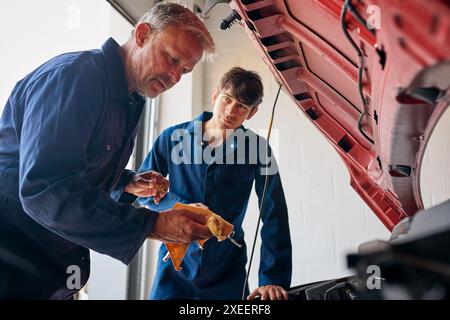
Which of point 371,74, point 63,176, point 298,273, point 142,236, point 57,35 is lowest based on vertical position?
point 298,273

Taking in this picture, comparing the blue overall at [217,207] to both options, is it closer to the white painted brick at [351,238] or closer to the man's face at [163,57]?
the man's face at [163,57]

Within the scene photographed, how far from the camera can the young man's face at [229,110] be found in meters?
1.08

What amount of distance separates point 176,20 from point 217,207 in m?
0.55

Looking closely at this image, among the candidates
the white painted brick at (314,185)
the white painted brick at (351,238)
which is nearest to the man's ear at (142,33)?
the white painted brick at (314,185)

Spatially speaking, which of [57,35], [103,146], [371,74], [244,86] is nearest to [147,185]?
[103,146]

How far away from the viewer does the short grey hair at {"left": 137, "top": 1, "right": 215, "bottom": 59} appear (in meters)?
0.77

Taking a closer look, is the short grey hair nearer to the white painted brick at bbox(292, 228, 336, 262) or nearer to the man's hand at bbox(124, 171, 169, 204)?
the man's hand at bbox(124, 171, 169, 204)

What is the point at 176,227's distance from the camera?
2.02ft

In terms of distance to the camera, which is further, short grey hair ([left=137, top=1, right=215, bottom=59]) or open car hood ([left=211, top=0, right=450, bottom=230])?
short grey hair ([left=137, top=1, right=215, bottom=59])

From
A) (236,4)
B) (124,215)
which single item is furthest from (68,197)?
(236,4)

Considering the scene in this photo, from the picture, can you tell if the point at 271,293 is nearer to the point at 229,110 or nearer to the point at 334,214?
the point at 229,110

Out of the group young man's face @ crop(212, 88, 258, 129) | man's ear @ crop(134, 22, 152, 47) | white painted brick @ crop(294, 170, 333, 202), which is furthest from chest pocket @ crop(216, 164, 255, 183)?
white painted brick @ crop(294, 170, 333, 202)

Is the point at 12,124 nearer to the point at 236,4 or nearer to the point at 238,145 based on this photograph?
the point at 236,4
